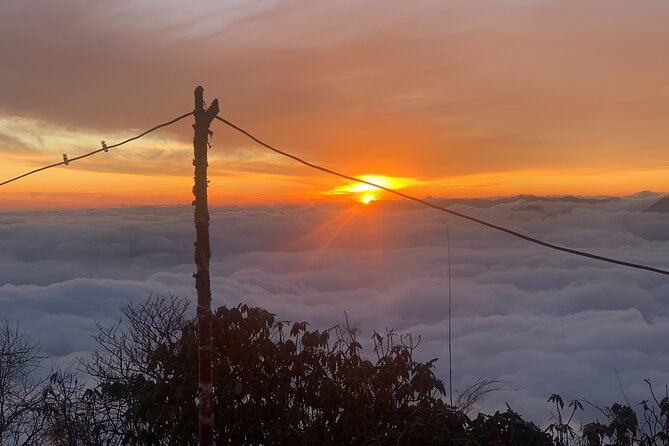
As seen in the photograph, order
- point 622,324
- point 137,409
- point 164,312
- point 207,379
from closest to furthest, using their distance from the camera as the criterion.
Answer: point 207,379 < point 137,409 < point 164,312 < point 622,324

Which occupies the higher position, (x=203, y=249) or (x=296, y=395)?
(x=203, y=249)

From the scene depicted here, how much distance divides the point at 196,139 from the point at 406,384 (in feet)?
20.3

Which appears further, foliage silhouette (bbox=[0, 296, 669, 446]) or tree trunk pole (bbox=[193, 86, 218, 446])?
foliage silhouette (bbox=[0, 296, 669, 446])

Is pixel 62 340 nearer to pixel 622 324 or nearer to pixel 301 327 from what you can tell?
pixel 301 327

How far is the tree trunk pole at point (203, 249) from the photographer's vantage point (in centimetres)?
743

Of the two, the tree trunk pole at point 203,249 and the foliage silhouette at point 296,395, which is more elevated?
the tree trunk pole at point 203,249

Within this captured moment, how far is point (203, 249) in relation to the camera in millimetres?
7613

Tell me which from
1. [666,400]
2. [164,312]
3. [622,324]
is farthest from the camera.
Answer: [622,324]

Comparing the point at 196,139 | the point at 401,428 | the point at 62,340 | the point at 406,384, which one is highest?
the point at 196,139

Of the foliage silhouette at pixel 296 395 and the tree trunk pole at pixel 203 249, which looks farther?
A: the foliage silhouette at pixel 296 395

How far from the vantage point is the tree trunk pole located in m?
7.43

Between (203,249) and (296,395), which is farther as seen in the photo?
(296,395)

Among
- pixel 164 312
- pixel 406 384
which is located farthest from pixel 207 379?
pixel 164 312

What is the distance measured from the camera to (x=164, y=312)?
1283 inches
